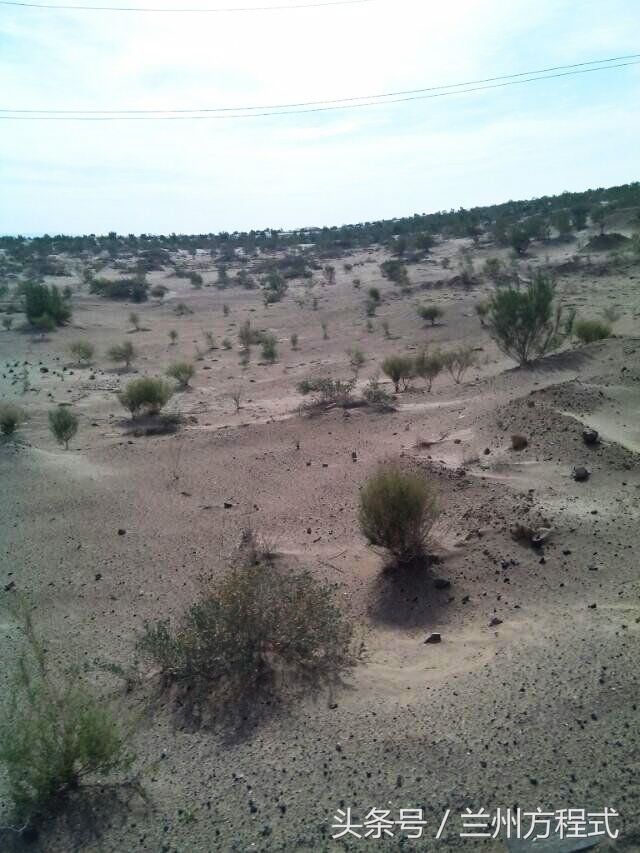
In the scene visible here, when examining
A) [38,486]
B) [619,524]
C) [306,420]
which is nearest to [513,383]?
[306,420]

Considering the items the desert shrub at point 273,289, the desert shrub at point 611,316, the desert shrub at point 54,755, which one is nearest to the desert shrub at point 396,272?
the desert shrub at point 273,289

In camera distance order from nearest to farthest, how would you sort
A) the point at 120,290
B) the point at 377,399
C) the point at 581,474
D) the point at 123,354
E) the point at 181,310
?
the point at 581,474, the point at 377,399, the point at 123,354, the point at 181,310, the point at 120,290

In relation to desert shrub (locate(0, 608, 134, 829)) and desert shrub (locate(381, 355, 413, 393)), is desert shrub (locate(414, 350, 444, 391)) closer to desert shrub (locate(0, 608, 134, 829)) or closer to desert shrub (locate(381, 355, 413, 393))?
desert shrub (locate(381, 355, 413, 393))

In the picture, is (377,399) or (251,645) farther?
(377,399)

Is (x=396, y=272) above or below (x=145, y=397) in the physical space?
above

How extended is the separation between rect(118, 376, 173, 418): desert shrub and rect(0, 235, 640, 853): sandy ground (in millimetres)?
754

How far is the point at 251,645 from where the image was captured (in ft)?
22.9

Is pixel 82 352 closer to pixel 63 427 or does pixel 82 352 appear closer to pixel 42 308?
pixel 42 308

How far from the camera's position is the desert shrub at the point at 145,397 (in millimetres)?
21547

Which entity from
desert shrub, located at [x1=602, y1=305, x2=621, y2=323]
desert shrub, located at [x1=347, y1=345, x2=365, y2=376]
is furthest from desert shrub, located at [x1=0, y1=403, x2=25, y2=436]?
desert shrub, located at [x1=602, y1=305, x2=621, y2=323]

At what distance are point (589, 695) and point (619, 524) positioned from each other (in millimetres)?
4302

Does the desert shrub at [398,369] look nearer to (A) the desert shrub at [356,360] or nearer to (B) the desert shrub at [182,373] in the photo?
(A) the desert shrub at [356,360]

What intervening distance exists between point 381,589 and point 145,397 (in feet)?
47.0

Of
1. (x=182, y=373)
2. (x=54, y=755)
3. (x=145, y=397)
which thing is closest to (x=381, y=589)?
(x=54, y=755)
